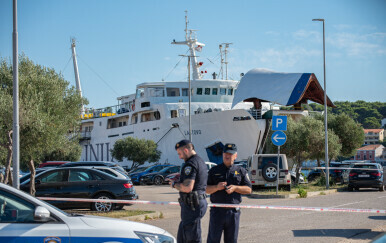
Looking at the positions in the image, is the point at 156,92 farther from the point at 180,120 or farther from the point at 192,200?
the point at 192,200

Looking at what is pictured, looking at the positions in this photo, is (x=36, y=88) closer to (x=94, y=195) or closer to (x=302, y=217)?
(x=94, y=195)

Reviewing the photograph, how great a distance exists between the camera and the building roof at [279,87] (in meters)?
41.5

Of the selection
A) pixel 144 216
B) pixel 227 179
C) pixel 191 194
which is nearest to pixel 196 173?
pixel 191 194

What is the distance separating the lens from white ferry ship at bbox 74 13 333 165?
141 ft

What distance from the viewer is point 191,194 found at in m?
5.95

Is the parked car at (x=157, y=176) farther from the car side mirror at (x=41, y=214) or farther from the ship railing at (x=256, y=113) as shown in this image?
the car side mirror at (x=41, y=214)

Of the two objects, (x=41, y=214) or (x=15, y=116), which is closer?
(x=41, y=214)

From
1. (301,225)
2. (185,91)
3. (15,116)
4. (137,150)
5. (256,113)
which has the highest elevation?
(185,91)

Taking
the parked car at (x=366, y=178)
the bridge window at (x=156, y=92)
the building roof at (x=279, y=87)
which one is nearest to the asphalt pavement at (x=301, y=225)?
the parked car at (x=366, y=178)

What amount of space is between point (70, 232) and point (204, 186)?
1.82 metres

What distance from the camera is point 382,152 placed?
133 meters

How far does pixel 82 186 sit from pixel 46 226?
30.6 feet

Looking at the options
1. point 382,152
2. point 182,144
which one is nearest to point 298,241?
point 182,144

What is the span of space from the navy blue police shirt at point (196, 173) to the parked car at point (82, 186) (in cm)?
834
